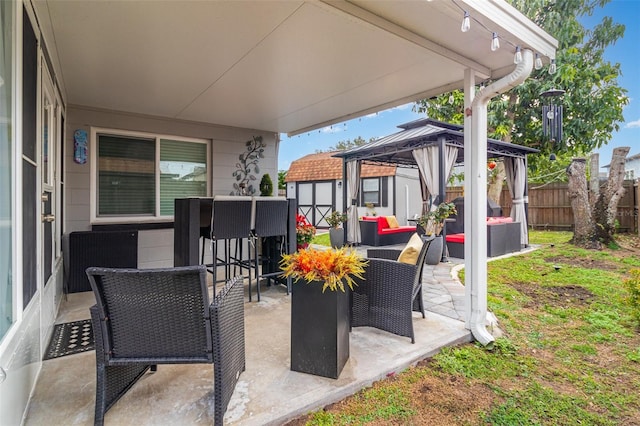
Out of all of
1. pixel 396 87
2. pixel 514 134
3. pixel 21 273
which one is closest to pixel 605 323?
pixel 396 87

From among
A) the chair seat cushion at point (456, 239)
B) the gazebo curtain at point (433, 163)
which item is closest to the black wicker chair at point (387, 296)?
the gazebo curtain at point (433, 163)

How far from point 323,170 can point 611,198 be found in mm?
10434

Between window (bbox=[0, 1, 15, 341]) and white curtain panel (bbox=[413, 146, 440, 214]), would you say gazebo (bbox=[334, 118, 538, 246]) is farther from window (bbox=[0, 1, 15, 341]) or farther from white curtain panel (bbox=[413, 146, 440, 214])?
window (bbox=[0, 1, 15, 341])

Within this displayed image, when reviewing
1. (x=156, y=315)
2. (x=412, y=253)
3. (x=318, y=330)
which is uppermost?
(x=412, y=253)

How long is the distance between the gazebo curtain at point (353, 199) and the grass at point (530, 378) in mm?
4599

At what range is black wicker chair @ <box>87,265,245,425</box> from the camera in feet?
5.18

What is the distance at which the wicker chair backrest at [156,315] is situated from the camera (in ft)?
A: 5.17

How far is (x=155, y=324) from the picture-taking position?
1639 millimetres

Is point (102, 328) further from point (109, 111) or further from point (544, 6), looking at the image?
point (544, 6)

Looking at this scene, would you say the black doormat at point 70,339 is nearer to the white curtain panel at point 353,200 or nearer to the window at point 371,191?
the white curtain panel at point 353,200

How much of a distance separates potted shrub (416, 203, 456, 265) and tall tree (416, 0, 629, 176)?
4.93 metres

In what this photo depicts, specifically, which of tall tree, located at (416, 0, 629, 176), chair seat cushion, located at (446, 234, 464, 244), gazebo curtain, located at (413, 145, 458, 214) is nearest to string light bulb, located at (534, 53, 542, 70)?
gazebo curtain, located at (413, 145, 458, 214)

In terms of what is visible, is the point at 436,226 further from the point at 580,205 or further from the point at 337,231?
the point at 580,205

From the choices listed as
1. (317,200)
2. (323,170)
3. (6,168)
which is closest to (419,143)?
(6,168)
